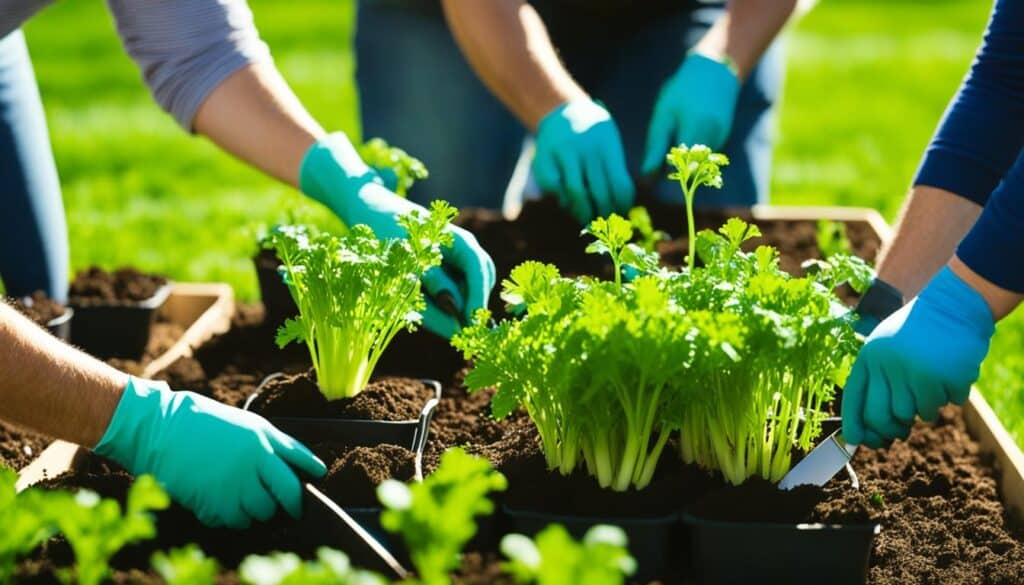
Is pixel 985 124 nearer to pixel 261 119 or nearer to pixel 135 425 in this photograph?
pixel 261 119

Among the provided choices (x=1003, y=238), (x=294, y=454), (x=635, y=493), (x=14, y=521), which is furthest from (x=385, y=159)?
(x=14, y=521)

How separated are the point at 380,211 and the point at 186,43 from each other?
681mm

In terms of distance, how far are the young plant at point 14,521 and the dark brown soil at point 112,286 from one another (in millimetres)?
2178

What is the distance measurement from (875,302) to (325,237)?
1.23 metres

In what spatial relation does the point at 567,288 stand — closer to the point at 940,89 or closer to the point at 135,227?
the point at 135,227

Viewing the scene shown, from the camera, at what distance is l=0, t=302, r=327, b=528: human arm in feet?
7.32

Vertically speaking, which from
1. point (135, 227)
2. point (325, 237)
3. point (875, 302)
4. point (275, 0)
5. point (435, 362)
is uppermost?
point (325, 237)

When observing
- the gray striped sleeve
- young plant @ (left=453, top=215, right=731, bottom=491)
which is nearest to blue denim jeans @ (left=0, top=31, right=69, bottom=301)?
the gray striped sleeve

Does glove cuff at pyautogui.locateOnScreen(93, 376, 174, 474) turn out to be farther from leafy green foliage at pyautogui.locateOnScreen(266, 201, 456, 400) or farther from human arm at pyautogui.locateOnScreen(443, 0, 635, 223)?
human arm at pyautogui.locateOnScreen(443, 0, 635, 223)

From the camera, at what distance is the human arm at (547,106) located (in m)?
3.60

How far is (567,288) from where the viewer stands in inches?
89.1

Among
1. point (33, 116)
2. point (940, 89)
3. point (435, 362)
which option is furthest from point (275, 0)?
point (435, 362)

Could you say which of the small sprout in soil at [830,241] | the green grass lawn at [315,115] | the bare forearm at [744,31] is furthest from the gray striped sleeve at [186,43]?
the small sprout in soil at [830,241]

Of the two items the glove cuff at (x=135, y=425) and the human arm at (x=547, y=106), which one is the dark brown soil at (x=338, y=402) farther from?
the human arm at (x=547, y=106)
